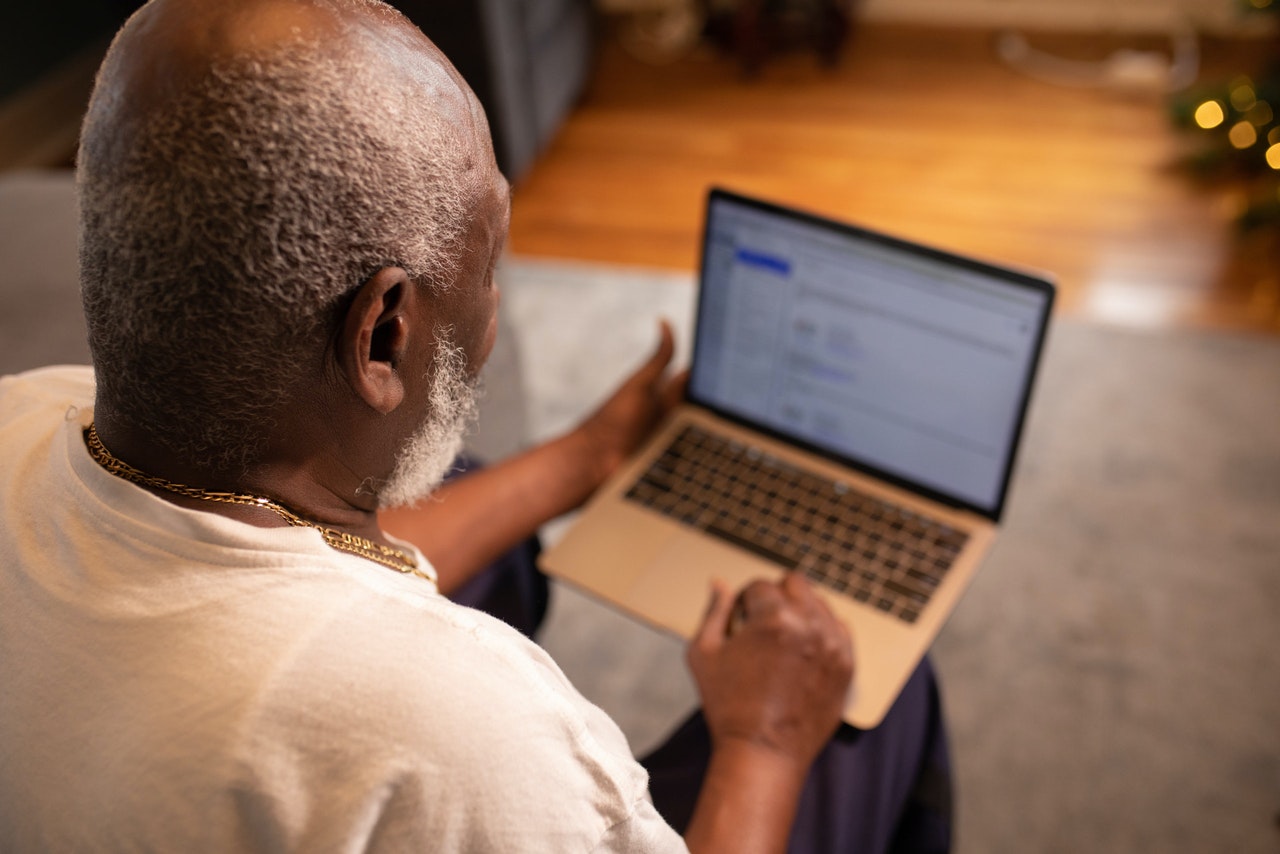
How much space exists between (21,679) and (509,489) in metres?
0.63

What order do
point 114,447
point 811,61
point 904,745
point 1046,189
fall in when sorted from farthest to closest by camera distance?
point 811,61 < point 1046,189 < point 904,745 < point 114,447

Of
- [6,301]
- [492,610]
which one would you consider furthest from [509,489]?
[6,301]

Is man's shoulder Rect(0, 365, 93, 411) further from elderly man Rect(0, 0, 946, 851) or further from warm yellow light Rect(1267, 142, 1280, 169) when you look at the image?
warm yellow light Rect(1267, 142, 1280, 169)

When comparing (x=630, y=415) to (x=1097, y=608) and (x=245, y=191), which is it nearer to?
(x=245, y=191)

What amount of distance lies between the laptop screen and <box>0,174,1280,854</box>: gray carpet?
0.55 metres

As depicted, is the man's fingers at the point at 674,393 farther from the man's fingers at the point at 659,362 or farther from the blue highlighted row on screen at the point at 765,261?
the blue highlighted row on screen at the point at 765,261

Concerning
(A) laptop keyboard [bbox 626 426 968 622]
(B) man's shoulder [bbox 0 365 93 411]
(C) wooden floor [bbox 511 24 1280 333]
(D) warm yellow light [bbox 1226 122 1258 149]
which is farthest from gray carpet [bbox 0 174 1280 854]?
(D) warm yellow light [bbox 1226 122 1258 149]

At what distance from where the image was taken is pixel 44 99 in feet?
10.9

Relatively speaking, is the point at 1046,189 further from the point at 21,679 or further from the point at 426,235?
the point at 21,679

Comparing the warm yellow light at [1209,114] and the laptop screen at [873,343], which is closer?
the laptop screen at [873,343]

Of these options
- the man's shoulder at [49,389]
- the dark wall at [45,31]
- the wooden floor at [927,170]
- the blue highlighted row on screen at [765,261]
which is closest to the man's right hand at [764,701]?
the blue highlighted row on screen at [765,261]

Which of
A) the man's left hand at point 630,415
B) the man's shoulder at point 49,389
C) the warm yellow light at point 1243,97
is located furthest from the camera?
the warm yellow light at point 1243,97

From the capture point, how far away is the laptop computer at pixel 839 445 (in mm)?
1084

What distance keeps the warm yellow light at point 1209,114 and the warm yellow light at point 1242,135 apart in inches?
1.8
